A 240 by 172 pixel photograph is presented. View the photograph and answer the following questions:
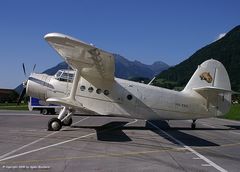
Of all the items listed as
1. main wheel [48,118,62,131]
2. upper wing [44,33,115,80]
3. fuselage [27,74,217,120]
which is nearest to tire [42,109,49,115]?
fuselage [27,74,217,120]

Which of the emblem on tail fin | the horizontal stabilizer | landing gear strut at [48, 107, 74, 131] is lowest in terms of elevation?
landing gear strut at [48, 107, 74, 131]

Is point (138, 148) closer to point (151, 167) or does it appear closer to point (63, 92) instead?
point (151, 167)

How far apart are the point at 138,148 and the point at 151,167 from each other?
136 inches

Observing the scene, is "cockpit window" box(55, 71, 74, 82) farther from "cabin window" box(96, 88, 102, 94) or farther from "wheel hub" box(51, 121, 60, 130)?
"wheel hub" box(51, 121, 60, 130)

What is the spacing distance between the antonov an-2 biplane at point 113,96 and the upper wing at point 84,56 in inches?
1.9

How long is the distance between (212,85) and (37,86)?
356 inches

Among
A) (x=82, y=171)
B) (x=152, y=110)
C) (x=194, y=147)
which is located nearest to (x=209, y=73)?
(x=152, y=110)

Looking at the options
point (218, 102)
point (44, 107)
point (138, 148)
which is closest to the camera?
point (138, 148)

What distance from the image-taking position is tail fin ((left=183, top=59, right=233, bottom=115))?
800 inches

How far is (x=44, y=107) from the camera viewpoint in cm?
3588

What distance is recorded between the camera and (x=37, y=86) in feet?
61.6

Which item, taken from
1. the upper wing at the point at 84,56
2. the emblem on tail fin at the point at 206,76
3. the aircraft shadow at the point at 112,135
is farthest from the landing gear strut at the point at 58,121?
the emblem on tail fin at the point at 206,76

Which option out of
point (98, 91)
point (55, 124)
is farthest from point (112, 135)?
point (98, 91)

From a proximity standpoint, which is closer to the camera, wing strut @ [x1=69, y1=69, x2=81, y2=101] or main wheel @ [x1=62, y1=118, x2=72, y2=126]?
wing strut @ [x1=69, y1=69, x2=81, y2=101]
